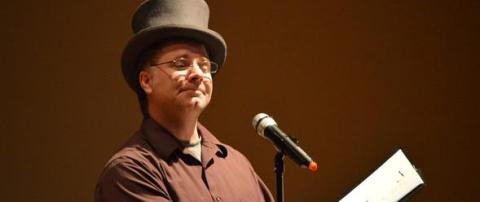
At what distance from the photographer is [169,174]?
1.79 m

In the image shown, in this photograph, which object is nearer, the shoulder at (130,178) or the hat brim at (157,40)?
the shoulder at (130,178)

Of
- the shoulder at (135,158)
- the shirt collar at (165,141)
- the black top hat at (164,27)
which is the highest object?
the black top hat at (164,27)

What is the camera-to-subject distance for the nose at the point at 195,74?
1.88m

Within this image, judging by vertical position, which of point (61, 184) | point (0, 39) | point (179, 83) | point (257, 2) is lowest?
point (61, 184)

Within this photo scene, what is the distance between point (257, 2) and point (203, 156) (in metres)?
1.42

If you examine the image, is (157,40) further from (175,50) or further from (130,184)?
(130,184)

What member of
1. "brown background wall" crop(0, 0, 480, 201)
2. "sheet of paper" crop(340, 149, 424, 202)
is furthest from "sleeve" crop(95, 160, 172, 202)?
"brown background wall" crop(0, 0, 480, 201)

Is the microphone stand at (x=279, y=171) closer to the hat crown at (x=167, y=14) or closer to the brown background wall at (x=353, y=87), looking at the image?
the hat crown at (x=167, y=14)

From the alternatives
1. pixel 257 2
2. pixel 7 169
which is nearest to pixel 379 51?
pixel 257 2

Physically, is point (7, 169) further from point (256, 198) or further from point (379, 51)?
point (379, 51)

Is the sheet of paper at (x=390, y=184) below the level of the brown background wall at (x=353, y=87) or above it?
below

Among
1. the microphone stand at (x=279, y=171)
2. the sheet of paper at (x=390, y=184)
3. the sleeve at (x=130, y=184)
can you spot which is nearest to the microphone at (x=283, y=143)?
the microphone stand at (x=279, y=171)

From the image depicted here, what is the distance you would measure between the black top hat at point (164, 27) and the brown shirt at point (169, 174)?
0.20 meters

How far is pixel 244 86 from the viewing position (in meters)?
3.17
